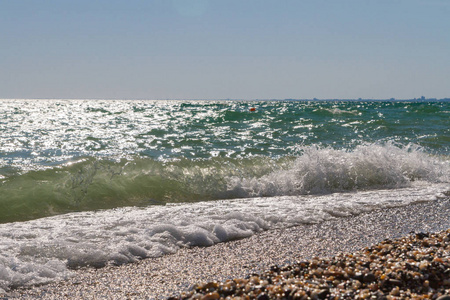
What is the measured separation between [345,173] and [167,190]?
3763 mm

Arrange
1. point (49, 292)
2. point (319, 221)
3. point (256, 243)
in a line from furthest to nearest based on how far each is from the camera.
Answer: point (319, 221), point (256, 243), point (49, 292)

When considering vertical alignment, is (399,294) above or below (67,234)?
above

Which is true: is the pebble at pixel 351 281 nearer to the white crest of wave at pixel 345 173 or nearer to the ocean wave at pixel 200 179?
the ocean wave at pixel 200 179

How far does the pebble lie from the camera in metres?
2.52

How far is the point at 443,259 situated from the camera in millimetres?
3000

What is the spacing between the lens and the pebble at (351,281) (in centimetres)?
252

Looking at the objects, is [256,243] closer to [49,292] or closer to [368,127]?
[49,292]

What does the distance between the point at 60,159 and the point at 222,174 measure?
387 centimetres

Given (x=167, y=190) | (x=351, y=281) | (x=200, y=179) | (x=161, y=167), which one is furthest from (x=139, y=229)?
(x=161, y=167)

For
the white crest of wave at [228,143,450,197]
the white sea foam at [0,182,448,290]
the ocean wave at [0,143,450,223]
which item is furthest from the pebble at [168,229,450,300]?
the white crest of wave at [228,143,450,197]

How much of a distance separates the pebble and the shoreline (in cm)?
42

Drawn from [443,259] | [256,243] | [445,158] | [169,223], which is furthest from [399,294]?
[445,158]

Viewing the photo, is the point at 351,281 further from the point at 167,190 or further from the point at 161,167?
the point at 161,167

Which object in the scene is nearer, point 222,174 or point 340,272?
point 340,272
